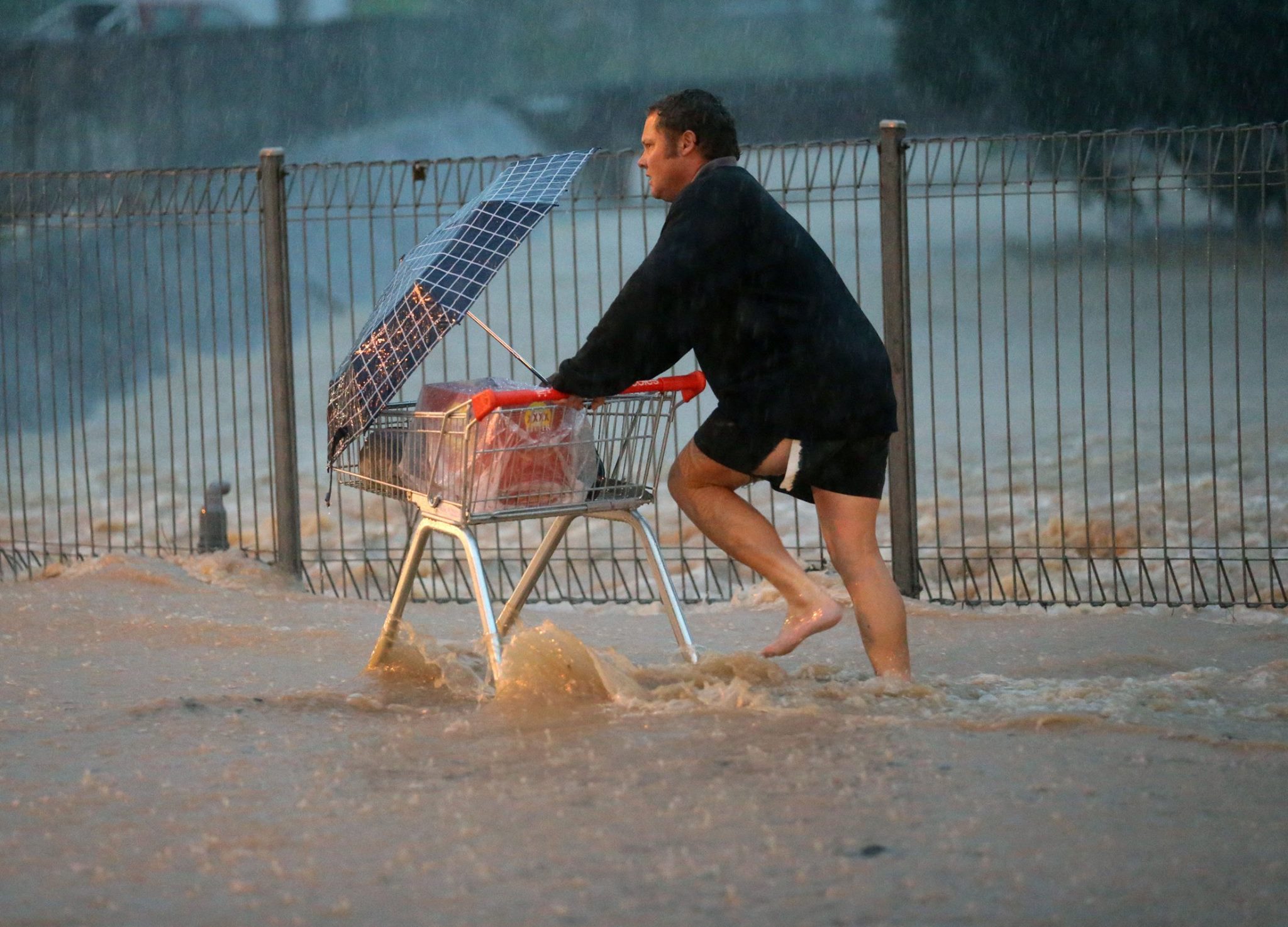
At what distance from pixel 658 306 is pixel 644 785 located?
1.37 m

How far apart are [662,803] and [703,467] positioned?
1.32 m

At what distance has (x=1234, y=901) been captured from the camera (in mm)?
2762

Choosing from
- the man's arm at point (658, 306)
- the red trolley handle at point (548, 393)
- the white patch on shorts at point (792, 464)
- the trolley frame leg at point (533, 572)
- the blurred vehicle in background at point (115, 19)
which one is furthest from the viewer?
the blurred vehicle in background at point (115, 19)

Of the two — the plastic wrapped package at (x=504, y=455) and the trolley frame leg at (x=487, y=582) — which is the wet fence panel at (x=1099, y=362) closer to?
the trolley frame leg at (x=487, y=582)

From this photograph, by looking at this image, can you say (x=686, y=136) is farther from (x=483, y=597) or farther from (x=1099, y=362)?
(x=1099, y=362)

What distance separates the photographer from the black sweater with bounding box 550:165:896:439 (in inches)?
162

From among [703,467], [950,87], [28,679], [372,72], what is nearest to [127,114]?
[372,72]

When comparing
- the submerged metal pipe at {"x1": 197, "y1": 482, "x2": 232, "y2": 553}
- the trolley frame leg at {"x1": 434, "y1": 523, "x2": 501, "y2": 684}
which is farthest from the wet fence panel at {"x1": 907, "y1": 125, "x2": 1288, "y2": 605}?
the trolley frame leg at {"x1": 434, "y1": 523, "x2": 501, "y2": 684}

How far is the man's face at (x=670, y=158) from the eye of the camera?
170 inches

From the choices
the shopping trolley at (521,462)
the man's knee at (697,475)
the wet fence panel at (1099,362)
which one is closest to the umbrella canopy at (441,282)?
the shopping trolley at (521,462)

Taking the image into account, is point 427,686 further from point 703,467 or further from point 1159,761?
point 1159,761

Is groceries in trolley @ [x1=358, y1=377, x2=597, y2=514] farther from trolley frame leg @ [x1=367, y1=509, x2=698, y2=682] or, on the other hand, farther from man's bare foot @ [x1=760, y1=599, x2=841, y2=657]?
man's bare foot @ [x1=760, y1=599, x2=841, y2=657]

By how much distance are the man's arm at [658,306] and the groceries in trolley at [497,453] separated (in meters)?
0.17

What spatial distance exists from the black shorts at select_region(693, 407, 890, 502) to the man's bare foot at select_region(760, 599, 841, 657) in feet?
1.13
